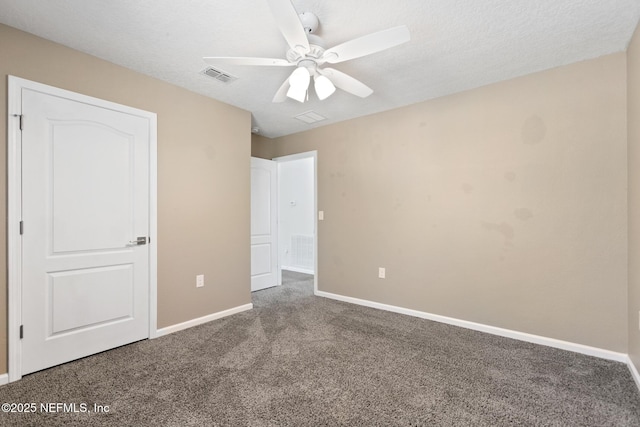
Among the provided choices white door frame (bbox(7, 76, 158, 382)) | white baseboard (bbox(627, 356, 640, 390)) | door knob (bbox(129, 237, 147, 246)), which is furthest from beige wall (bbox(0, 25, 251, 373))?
white baseboard (bbox(627, 356, 640, 390))

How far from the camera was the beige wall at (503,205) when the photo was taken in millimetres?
2352

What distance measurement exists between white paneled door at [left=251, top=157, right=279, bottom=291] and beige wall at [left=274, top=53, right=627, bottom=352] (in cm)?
123

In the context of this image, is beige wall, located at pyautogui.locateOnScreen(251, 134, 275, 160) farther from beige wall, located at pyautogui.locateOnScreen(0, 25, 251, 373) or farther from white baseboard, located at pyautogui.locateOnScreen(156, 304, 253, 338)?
white baseboard, located at pyautogui.locateOnScreen(156, 304, 253, 338)

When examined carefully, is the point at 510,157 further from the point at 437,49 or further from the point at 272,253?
the point at 272,253

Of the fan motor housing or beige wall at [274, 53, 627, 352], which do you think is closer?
the fan motor housing

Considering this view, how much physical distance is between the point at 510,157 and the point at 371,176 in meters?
1.47

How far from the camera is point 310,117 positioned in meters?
3.80

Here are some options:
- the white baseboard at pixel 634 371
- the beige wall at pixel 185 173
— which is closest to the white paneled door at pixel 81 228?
the beige wall at pixel 185 173

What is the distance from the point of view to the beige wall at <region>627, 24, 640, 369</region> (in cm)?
199

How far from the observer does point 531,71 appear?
260 cm

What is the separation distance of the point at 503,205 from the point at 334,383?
2.17 m

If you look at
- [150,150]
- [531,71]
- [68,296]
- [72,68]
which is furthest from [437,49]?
[68,296]

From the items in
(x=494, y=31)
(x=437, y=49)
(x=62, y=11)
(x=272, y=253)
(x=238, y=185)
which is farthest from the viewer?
(x=272, y=253)

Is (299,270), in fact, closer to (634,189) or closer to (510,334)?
(510,334)
